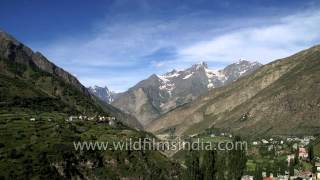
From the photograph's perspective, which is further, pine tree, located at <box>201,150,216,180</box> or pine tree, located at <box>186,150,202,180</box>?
pine tree, located at <box>201,150,216,180</box>

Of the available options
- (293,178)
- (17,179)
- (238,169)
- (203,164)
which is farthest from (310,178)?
(17,179)

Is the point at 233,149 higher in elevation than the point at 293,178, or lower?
higher

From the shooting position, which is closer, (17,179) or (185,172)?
(185,172)

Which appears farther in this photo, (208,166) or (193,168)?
(208,166)

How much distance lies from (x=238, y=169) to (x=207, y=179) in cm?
1406

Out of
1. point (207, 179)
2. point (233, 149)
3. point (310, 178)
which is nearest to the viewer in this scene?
point (207, 179)

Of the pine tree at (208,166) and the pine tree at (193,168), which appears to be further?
the pine tree at (208,166)

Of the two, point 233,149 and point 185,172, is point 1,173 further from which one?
point 233,149

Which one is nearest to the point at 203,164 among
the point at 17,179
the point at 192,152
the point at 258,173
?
the point at 192,152

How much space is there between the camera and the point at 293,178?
648 feet

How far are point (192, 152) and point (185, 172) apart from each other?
7542 millimetres

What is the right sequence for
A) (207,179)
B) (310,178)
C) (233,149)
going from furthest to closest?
(310,178)
(233,149)
(207,179)

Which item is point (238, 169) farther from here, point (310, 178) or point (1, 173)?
point (1, 173)

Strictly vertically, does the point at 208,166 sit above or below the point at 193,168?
above
